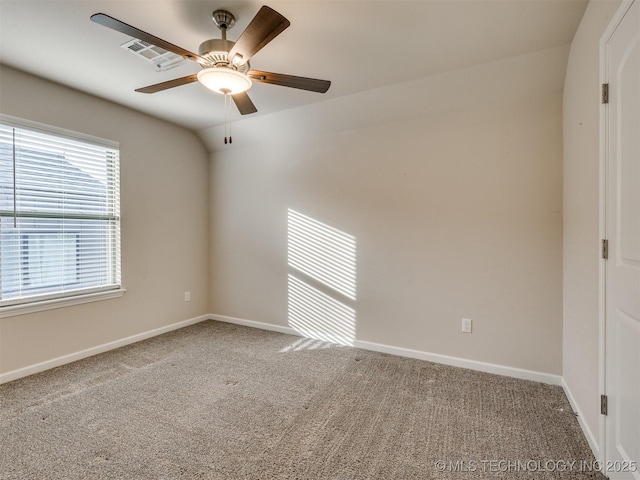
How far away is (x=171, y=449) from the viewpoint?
5.77 feet

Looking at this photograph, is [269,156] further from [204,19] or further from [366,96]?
[204,19]

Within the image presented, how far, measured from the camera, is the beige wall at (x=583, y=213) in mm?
1692

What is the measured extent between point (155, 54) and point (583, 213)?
3.06 m

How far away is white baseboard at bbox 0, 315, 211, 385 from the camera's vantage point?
2.57 metres

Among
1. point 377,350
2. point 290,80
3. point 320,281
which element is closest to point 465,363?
point 377,350

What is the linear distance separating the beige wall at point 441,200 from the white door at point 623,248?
3.35ft

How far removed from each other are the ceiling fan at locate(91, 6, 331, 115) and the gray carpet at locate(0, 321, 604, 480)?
2083mm

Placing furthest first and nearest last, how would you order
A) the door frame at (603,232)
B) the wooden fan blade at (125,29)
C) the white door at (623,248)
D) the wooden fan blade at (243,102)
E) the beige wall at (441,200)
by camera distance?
the beige wall at (441,200) → the wooden fan blade at (243,102) → the door frame at (603,232) → the wooden fan blade at (125,29) → the white door at (623,248)

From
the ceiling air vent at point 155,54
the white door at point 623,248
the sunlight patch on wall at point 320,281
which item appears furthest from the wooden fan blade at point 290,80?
the sunlight patch on wall at point 320,281

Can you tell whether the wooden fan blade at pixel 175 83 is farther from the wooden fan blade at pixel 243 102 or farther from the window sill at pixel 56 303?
the window sill at pixel 56 303

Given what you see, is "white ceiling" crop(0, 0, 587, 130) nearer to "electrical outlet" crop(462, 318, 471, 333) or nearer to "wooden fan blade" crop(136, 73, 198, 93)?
"wooden fan blade" crop(136, 73, 198, 93)

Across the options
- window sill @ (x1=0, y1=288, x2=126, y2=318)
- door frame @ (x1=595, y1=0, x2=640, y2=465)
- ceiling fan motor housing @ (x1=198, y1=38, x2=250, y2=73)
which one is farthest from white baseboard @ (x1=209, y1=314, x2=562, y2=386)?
ceiling fan motor housing @ (x1=198, y1=38, x2=250, y2=73)

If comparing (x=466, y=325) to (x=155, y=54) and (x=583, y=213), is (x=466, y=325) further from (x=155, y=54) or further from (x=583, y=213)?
(x=155, y=54)

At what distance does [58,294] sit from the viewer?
112 inches
